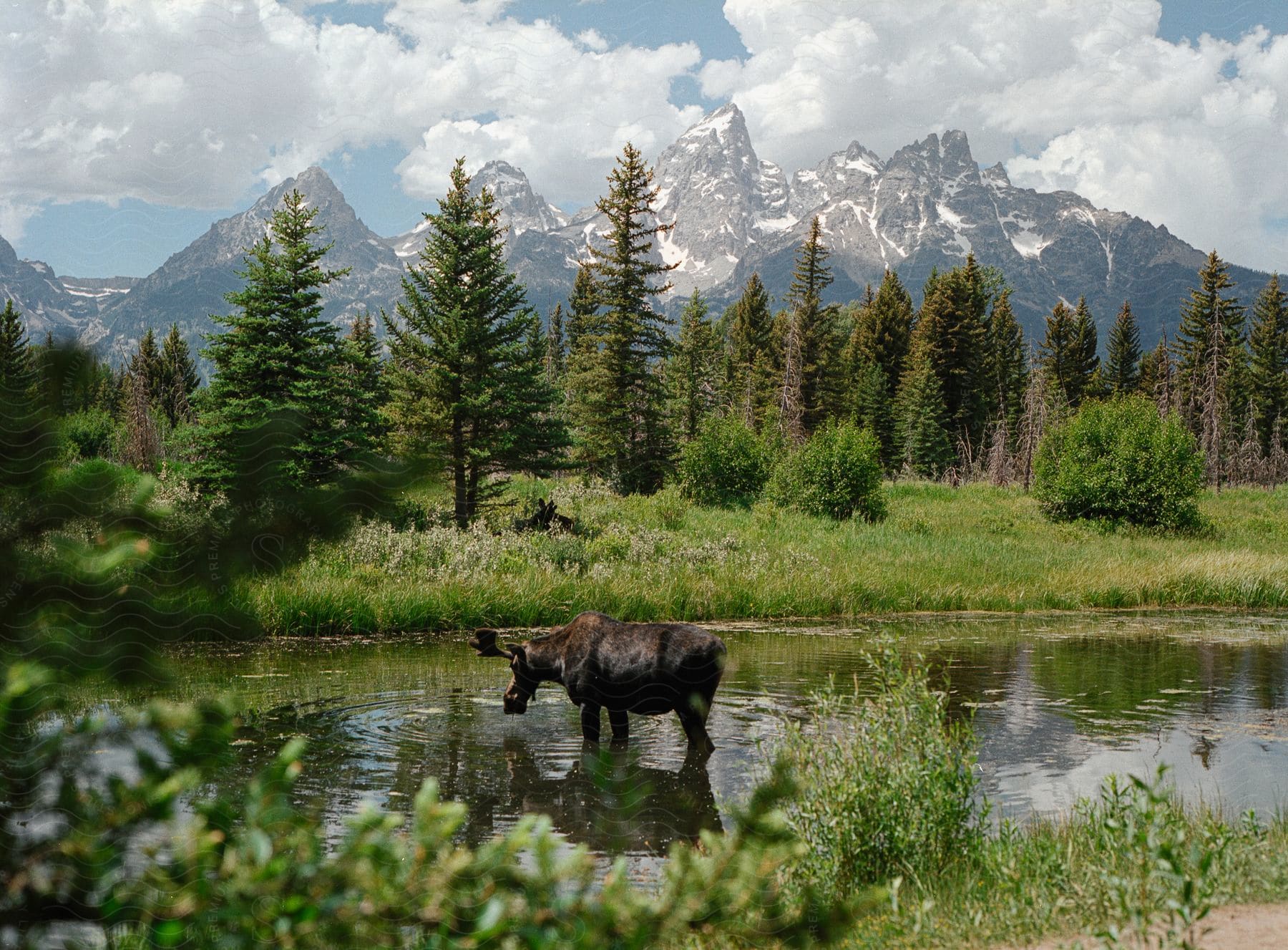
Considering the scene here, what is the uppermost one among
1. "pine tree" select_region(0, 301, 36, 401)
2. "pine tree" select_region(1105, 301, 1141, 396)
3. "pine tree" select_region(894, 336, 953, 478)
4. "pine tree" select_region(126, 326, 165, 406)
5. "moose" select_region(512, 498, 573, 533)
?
"pine tree" select_region(1105, 301, 1141, 396)

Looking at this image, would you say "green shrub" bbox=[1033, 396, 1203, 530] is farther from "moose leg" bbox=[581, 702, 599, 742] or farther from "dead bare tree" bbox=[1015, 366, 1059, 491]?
"moose leg" bbox=[581, 702, 599, 742]

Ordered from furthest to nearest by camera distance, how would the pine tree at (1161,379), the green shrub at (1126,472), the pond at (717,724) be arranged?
the pine tree at (1161,379) < the green shrub at (1126,472) < the pond at (717,724)

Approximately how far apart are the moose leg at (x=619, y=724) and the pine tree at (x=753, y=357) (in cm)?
5876

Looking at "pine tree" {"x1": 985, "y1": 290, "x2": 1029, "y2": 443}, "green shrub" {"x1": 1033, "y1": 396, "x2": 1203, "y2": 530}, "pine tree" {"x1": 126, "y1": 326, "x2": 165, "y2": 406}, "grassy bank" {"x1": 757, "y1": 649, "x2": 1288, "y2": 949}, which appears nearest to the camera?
"grassy bank" {"x1": 757, "y1": 649, "x2": 1288, "y2": 949}

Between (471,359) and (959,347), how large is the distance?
54518mm

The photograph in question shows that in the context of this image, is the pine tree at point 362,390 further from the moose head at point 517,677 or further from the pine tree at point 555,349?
the pine tree at point 555,349

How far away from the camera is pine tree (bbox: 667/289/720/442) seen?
2108 inches

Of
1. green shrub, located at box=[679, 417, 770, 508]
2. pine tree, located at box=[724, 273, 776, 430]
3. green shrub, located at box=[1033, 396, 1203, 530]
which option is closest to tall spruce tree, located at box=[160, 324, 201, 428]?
pine tree, located at box=[724, 273, 776, 430]

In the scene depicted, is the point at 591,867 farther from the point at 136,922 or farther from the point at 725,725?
the point at 725,725

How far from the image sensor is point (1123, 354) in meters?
93.8

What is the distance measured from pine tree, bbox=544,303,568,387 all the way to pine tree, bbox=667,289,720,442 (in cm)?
1427

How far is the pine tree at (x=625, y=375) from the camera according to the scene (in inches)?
1661

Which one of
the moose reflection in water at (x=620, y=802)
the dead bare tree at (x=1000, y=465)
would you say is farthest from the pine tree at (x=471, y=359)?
the dead bare tree at (x=1000, y=465)

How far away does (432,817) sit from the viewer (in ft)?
6.15
